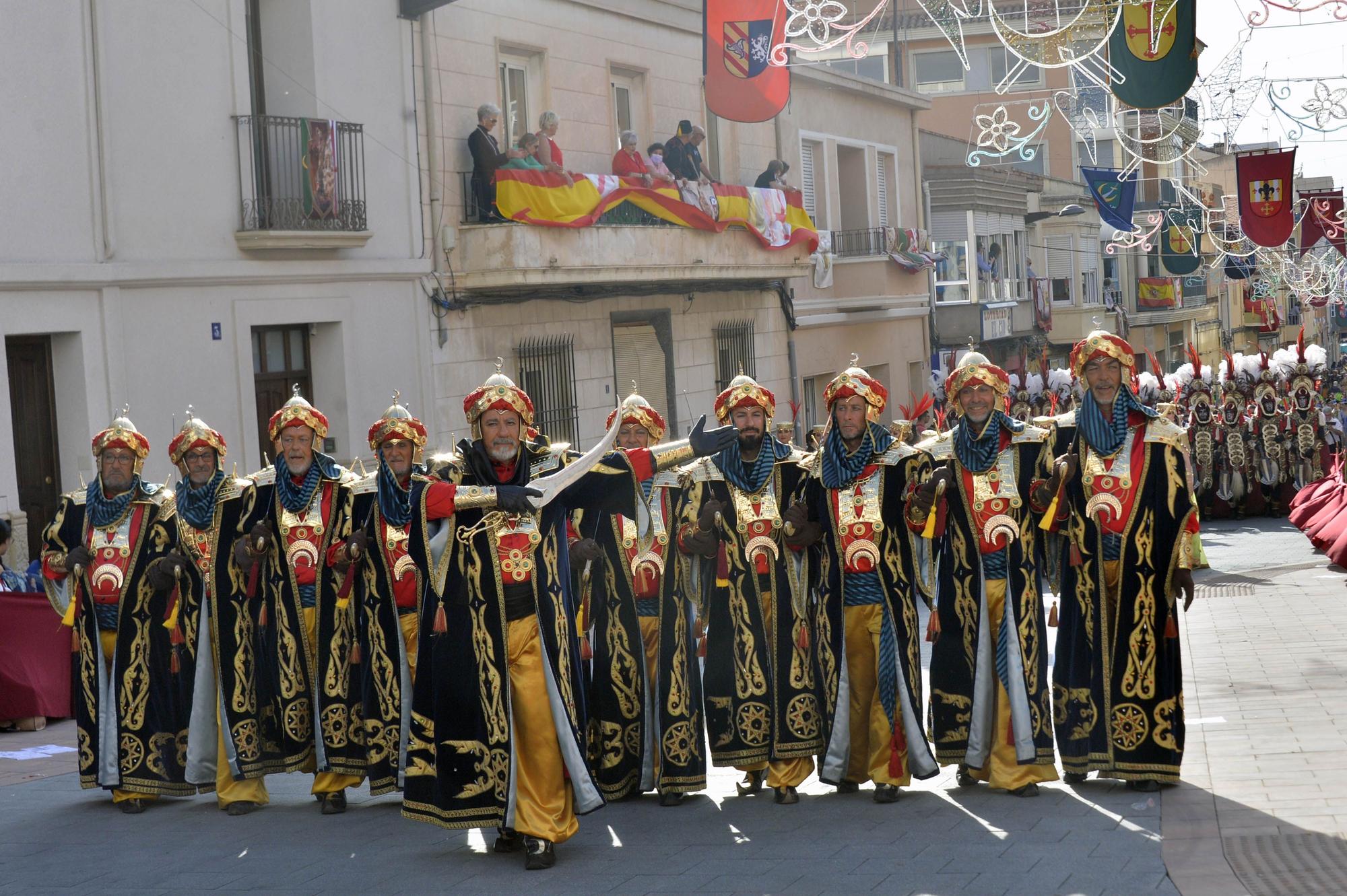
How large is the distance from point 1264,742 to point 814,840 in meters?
2.70

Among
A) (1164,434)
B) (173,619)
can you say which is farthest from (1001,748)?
(173,619)

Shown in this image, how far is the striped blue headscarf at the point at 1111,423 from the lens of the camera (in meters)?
7.65

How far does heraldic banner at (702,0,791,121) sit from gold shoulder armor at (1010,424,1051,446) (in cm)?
510

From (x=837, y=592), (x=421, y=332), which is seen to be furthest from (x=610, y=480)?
(x=421, y=332)

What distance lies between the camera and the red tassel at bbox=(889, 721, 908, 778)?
7.56 metres

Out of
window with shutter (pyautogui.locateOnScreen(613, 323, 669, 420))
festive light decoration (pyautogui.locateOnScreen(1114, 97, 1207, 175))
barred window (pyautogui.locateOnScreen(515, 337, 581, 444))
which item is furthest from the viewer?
festive light decoration (pyautogui.locateOnScreen(1114, 97, 1207, 175))

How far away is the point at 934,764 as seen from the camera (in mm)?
7562

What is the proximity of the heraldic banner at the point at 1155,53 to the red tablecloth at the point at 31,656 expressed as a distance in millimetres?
7769

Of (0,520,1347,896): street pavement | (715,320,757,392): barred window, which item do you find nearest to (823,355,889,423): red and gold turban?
(0,520,1347,896): street pavement

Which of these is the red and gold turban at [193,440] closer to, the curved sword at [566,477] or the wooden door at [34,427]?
the curved sword at [566,477]

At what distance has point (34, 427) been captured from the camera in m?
14.2

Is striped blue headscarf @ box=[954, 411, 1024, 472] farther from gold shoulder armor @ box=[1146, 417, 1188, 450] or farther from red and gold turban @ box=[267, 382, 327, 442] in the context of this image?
red and gold turban @ box=[267, 382, 327, 442]

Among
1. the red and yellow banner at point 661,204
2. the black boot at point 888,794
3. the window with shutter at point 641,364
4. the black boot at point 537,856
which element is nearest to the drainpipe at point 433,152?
the red and yellow banner at point 661,204

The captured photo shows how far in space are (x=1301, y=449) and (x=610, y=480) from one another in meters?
14.0
